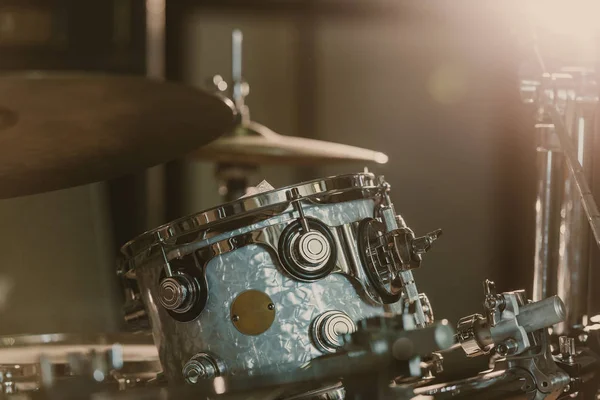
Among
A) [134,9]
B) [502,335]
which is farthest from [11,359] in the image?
[134,9]

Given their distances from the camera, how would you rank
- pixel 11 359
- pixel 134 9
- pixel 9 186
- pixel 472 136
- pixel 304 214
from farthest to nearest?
pixel 472 136 < pixel 134 9 < pixel 11 359 < pixel 9 186 < pixel 304 214

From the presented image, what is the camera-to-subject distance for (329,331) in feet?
3.46

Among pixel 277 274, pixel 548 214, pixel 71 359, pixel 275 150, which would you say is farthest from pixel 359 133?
pixel 277 274

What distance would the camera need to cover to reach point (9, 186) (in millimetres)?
1252

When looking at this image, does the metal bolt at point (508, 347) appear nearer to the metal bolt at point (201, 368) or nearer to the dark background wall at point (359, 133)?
the metal bolt at point (201, 368)

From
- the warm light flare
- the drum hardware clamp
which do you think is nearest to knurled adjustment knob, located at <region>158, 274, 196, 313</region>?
the drum hardware clamp

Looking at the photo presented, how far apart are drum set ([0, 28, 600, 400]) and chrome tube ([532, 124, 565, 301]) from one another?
133 mm

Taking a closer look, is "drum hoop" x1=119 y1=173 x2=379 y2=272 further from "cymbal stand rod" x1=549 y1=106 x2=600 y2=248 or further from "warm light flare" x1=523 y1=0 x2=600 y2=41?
"warm light flare" x1=523 y1=0 x2=600 y2=41

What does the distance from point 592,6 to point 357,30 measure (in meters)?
1.64

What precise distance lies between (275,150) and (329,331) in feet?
2.91

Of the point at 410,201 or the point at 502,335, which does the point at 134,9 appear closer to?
the point at 410,201

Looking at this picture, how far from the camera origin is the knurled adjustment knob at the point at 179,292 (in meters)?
1.08

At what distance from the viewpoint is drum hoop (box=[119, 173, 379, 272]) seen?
3.47 ft

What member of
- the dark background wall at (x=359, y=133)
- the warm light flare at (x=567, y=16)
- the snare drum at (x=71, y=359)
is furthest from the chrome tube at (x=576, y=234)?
the dark background wall at (x=359, y=133)
